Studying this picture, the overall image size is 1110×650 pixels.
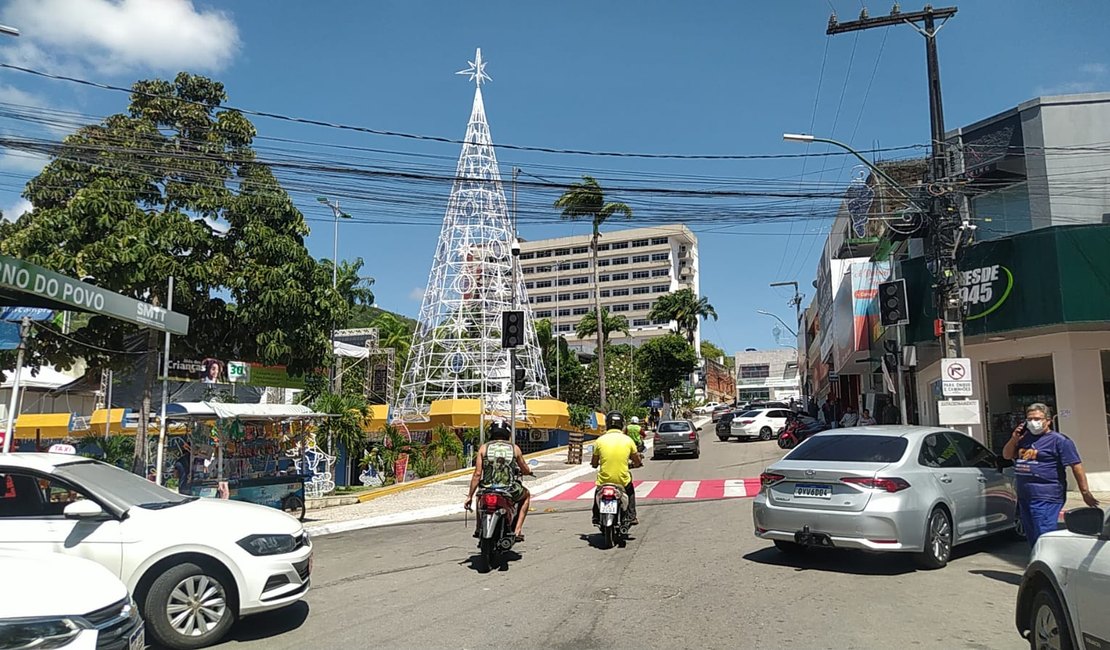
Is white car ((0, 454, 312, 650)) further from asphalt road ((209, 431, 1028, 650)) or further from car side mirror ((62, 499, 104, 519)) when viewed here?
asphalt road ((209, 431, 1028, 650))

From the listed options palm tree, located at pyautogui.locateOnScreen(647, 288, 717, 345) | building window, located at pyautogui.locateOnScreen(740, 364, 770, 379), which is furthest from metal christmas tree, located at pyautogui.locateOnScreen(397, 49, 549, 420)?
building window, located at pyautogui.locateOnScreen(740, 364, 770, 379)

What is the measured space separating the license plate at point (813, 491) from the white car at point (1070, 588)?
3324 mm

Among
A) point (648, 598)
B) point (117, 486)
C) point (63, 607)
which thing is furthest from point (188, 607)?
point (648, 598)

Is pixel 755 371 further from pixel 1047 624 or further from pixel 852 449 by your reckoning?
pixel 1047 624

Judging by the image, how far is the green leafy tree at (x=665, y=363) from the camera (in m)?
78.4

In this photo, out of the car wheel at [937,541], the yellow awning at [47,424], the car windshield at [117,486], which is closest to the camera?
the car windshield at [117,486]

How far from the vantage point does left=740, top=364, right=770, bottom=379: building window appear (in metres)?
132

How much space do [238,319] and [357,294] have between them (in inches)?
1750

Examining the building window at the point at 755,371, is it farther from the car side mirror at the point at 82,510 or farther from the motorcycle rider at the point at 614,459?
the car side mirror at the point at 82,510

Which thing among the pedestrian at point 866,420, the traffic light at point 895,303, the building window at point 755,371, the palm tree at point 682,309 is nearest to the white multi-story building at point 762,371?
the building window at point 755,371

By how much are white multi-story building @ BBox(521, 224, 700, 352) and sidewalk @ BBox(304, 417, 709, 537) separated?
8119 centimetres

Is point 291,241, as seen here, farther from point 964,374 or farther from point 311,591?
point 964,374

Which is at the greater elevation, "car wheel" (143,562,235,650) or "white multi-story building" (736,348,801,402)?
"white multi-story building" (736,348,801,402)

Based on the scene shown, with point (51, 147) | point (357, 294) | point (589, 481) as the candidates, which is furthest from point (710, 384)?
point (51, 147)
